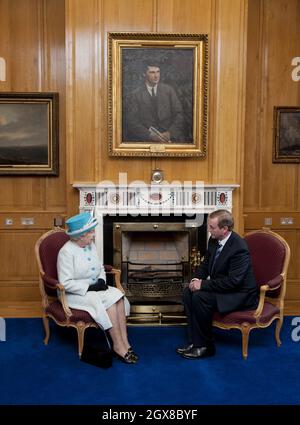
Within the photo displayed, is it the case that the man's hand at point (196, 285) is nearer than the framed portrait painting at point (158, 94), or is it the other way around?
the man's hand at point (196, 285)

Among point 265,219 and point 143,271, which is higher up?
point 265,219

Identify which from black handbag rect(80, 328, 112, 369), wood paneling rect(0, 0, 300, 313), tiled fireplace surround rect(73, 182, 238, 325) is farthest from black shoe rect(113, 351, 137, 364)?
wood paneling rect(0, 0, 300, 313)

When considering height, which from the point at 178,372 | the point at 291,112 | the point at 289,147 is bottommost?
the point at 178,372

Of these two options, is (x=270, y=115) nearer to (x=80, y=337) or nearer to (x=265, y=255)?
(x=265, y=255)

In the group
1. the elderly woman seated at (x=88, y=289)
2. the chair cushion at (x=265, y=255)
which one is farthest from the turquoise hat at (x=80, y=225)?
the chair cushion at (x=265, y=255)

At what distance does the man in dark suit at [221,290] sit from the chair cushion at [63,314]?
97cm

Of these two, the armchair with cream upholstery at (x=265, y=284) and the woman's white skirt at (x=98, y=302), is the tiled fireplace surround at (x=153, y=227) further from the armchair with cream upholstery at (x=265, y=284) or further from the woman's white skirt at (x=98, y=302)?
the woman's white skirt at (x=98, y=302)

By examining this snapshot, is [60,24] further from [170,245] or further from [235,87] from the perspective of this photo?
[170,245]

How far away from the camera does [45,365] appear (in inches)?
178

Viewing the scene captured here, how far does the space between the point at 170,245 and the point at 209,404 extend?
2.72 m

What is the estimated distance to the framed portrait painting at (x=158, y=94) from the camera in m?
5.71

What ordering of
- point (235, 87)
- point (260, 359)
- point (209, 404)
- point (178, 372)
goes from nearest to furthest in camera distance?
point (209, 404) < point (178, 372) < point (260, 359) < point (235, 87)

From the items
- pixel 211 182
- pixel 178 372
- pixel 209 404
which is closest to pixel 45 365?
pixel 178 372

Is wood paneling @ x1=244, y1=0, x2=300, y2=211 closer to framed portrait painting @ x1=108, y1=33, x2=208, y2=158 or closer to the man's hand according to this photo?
framed portrait painting @ x1=108, y1=33, x2=208, y2=158
